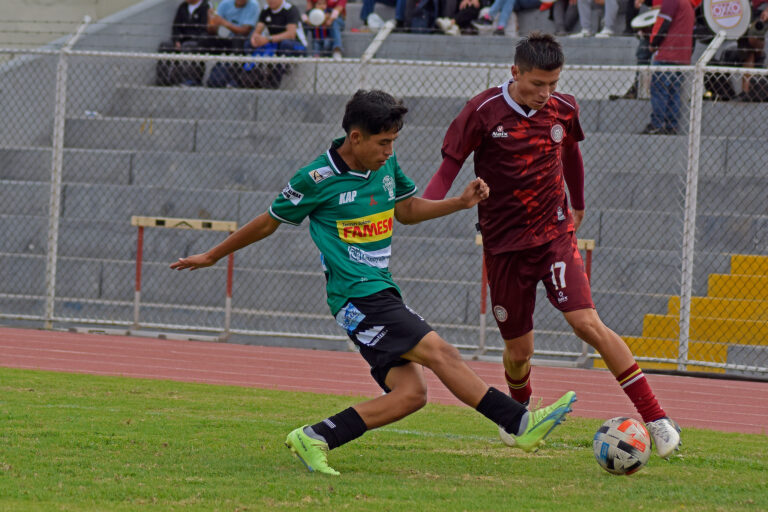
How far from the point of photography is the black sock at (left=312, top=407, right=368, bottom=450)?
18.9ft

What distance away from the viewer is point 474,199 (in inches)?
223

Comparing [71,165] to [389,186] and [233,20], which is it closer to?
[233,20]

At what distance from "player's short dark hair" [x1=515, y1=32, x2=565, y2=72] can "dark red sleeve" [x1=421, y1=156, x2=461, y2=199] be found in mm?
632

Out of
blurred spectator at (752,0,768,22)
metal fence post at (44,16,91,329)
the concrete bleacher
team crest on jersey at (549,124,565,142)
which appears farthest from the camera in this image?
blurred spectator at (752,0,768,22)

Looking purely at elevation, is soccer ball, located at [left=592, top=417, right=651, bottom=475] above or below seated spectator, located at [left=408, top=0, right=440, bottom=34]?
below

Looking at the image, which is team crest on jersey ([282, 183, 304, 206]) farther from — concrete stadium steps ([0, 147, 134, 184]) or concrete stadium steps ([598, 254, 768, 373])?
concrete stadium steps ([0, 147, 134, 184])

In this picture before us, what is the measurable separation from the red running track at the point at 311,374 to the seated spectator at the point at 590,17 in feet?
21.7

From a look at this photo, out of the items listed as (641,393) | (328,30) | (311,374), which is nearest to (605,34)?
(328,30)

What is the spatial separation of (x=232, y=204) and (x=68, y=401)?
750 cm

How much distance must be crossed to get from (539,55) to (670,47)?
8543mm

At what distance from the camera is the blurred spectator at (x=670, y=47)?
14086 mm

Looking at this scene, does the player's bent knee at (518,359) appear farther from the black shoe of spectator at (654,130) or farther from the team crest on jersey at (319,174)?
the black shoe of spectator at (654,130)

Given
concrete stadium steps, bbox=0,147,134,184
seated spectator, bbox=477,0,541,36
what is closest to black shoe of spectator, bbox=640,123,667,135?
seated spectator, bbox=477,0,541,36

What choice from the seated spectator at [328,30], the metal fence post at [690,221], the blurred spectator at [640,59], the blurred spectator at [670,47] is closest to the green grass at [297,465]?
the metal fence post at [690,221]
